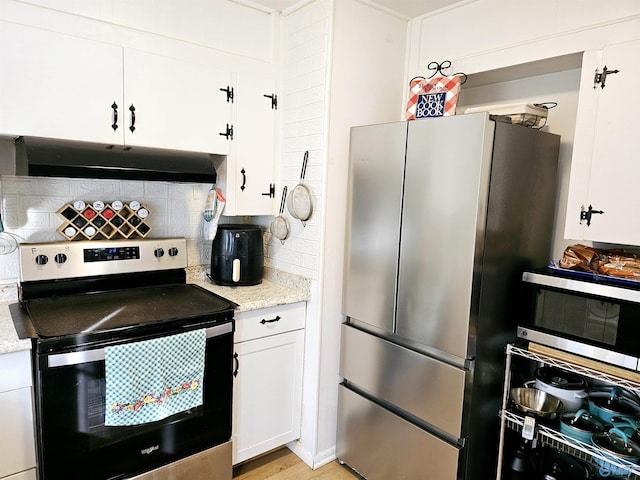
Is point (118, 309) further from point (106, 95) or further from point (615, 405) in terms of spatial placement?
point (615, 405)

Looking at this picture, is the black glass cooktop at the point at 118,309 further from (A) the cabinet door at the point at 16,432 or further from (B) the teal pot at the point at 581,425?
(B) the teal pot at the point at 581,425

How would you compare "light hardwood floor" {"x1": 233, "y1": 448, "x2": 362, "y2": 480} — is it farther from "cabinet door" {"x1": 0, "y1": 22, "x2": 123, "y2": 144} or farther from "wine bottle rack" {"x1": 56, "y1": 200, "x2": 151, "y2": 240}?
"cabinet door" {"x1": 0, "y1": 22, "x2": 123, "y2": 144}

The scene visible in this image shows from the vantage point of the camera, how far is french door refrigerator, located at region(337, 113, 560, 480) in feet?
5.64

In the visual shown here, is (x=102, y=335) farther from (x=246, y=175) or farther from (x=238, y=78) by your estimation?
(x=238, y=78)

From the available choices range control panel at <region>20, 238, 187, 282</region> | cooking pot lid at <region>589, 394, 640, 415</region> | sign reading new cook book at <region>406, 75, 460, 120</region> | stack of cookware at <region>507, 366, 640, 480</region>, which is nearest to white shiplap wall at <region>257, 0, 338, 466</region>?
sign reading new cook book at <region>406, 75, 460, 120</region>

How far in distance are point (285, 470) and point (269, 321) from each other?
0.81m

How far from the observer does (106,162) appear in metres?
1.83

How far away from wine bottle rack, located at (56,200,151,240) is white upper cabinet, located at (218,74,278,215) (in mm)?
451

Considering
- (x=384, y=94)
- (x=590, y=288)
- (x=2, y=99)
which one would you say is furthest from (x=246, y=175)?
(x=590, y=288)

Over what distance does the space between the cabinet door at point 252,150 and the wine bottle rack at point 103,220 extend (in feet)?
1.48

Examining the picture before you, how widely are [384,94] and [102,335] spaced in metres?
1.80

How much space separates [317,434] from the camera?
230 cm

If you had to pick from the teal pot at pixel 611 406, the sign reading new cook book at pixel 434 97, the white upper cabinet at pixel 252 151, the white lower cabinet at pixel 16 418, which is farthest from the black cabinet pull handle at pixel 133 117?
the teal pot at pixel 611 406

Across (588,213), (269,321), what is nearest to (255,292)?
(269,321)
